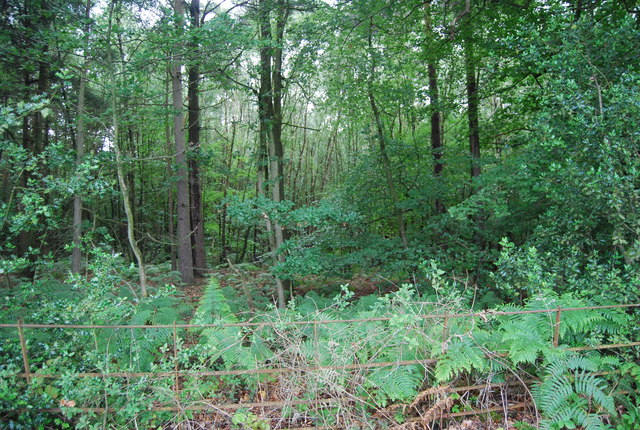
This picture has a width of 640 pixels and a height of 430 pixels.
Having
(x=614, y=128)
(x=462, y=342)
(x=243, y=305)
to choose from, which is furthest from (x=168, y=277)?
(x=614, y=128)

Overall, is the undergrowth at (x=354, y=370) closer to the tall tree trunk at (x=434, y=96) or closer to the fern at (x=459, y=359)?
the fern at (x=459, y=359)

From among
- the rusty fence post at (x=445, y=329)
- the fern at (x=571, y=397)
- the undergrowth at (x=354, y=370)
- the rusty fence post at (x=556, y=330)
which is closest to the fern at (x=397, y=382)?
the undergrowth at (x=354, y=370)

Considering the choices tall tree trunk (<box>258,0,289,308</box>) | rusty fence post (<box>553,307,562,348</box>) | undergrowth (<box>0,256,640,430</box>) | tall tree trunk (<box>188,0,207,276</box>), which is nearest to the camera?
undergrowth (<box>0,256,640,430</box>)

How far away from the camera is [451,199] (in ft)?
32.5

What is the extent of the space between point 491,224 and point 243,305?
571 centimetres

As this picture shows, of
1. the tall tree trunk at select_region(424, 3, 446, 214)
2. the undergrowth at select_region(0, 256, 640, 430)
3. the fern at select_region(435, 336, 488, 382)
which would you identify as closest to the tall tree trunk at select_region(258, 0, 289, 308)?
the tall tree trunk at select_region(424, 3, 446, 214)

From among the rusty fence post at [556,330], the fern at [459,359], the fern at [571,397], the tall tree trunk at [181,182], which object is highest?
the tall tree trunk at [181,182]

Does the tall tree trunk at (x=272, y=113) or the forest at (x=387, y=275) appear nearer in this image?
the forest at (x=387, y=275)

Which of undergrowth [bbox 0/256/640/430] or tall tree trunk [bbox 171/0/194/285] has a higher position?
tall tree trunk [bbox 171/0/194/285]

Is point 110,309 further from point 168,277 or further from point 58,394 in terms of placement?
point 168,277

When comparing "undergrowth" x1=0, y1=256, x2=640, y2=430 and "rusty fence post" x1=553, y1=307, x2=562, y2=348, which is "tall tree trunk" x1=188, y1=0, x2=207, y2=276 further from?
"rusty fence post" x1=553, y1=307, x2=562, y2=348

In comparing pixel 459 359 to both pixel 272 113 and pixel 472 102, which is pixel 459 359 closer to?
pixel 472 102

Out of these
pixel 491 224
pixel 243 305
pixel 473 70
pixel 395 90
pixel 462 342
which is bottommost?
pixel 243 305

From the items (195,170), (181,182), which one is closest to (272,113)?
(181,182)
